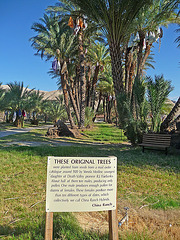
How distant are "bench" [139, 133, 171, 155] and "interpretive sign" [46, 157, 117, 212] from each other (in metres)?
5.67

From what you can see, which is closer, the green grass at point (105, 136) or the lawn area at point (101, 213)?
the lawn area at point (101, 213)

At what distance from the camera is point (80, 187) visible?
6.94 feet

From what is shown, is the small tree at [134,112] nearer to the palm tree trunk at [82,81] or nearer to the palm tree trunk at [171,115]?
the palm tree trunk at [171,115]

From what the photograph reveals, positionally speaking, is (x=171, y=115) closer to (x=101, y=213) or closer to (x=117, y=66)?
(x=117, y=66)

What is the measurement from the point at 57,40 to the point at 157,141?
41.5ft

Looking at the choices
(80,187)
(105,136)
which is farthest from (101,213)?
(105,136)

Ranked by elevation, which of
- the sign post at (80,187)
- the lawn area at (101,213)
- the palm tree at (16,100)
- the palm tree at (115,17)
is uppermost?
the palm tree at (115,17)

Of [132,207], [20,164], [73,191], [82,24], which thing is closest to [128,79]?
[82,24]

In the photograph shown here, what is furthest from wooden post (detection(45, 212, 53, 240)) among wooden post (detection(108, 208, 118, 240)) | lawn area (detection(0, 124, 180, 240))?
wooden post (detection(108, 208, 118, 240))

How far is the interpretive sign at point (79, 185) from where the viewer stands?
2084 millimetres

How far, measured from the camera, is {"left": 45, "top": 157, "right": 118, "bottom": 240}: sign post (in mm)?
2080

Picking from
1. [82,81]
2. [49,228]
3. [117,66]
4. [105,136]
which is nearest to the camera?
[49,228]

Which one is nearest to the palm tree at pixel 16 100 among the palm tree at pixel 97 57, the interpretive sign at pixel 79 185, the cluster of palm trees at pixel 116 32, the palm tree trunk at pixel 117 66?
the cluster of palm trees at pixel 116 32

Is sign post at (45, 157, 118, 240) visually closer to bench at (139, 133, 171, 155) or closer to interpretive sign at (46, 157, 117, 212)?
interpretive sign at (46, 157, 117, 212)
